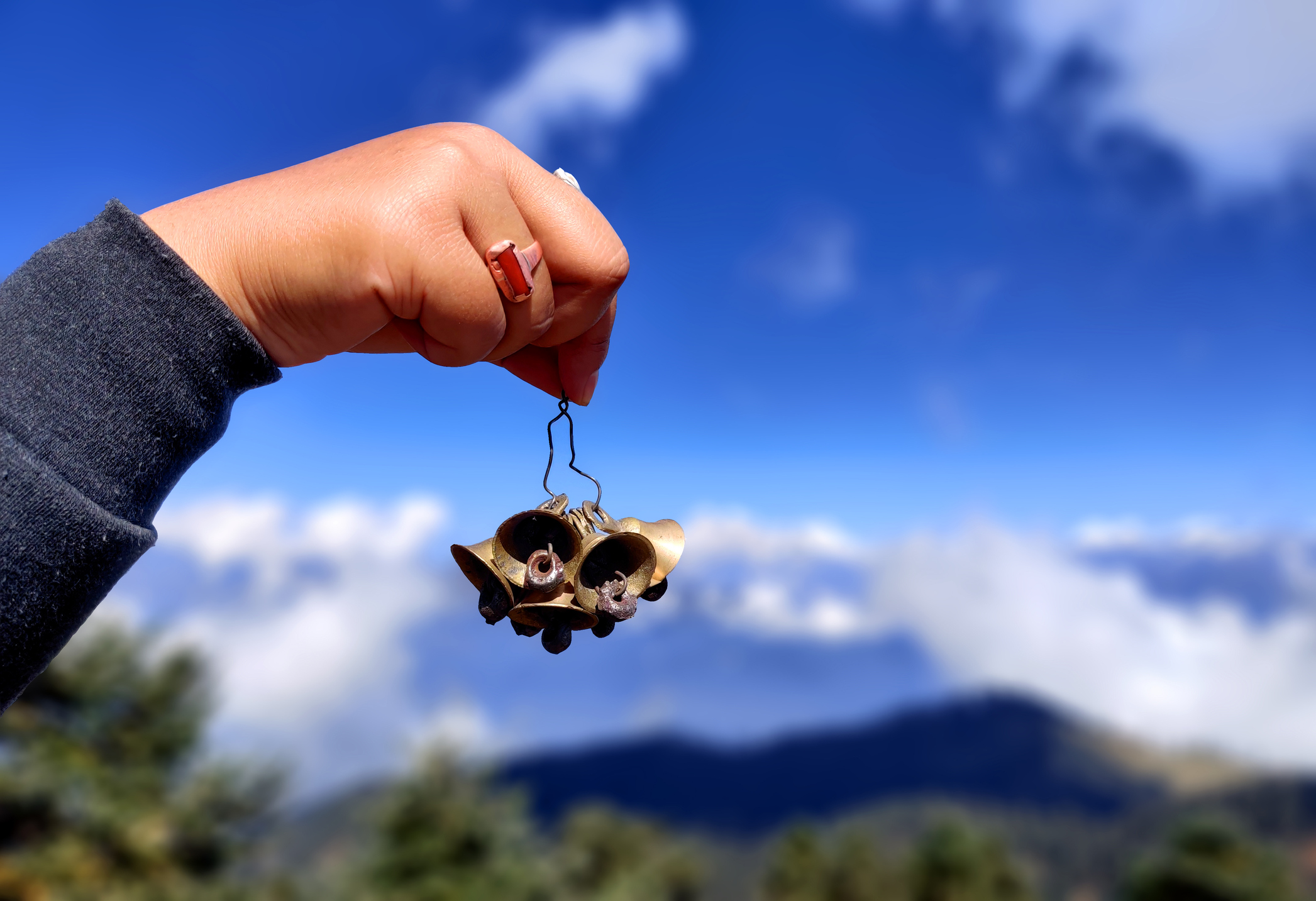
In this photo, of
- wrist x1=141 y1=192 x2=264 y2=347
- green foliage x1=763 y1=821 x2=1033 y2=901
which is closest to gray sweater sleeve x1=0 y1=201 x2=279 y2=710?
wrist x1=141 y1=192 x2=264 y2=347

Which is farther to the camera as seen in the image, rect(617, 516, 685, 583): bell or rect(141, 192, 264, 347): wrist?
rect(617, 516, 685, 583): bell

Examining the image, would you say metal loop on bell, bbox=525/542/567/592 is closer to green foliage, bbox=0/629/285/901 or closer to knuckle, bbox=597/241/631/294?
knuckle, bbox=597/241/631/294

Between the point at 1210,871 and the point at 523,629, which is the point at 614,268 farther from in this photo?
the point at 1210,871

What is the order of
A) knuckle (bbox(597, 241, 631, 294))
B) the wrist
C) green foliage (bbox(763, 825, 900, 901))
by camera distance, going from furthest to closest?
1. green foliage (bbox(763, 825, 900, 901))
2. knuckle (bbox(597, 241, 631, 294))
3. the wrist

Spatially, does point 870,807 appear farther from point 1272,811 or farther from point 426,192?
point 426,192

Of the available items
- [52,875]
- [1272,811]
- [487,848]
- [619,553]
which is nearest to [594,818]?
[487,848]

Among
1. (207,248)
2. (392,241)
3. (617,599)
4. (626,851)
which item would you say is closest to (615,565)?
(617,599)

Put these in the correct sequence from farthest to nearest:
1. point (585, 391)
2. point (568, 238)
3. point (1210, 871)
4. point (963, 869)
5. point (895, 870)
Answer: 1. point (895, 870)
2. point (963, 869)
3. point (1210, 871)
4. point (585, 391)
5. point (568, 238)
